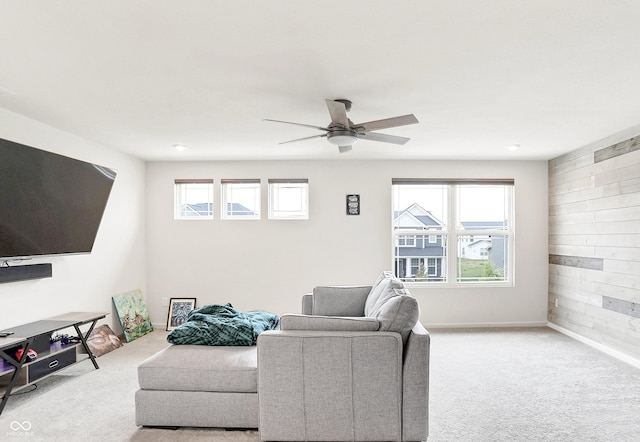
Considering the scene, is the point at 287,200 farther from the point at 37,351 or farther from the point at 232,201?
the point at 37,351

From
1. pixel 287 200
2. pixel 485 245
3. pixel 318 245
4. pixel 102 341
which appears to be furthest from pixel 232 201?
pixel 485 245

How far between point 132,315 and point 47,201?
215cm

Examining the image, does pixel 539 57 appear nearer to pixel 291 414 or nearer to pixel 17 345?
pixel 291 414

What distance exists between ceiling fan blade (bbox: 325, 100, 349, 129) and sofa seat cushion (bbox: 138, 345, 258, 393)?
5.71ft

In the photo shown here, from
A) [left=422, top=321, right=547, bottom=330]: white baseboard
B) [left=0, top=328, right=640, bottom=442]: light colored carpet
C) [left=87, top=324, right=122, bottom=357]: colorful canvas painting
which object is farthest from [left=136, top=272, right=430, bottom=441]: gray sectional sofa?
[left=422, top=321, right=547, bottom=330]: white baseboard

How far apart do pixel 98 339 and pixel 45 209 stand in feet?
5.36

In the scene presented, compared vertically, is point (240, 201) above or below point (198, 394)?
above

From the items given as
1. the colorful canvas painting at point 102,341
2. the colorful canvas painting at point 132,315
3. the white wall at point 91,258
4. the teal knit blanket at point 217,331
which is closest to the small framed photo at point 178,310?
the colorful canvas painting at point 132,315

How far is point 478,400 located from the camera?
318 centimetres

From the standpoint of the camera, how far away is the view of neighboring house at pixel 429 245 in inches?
229

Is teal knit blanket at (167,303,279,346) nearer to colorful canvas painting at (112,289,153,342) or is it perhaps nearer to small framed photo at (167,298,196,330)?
colorful canvas painting at (112,289,153,342)

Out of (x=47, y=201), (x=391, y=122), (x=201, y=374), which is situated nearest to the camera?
(x=201, y=374)

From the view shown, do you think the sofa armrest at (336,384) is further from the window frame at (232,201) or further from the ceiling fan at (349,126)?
the window frame at (232,201)

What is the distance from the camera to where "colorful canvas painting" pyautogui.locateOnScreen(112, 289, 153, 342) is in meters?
4.98
